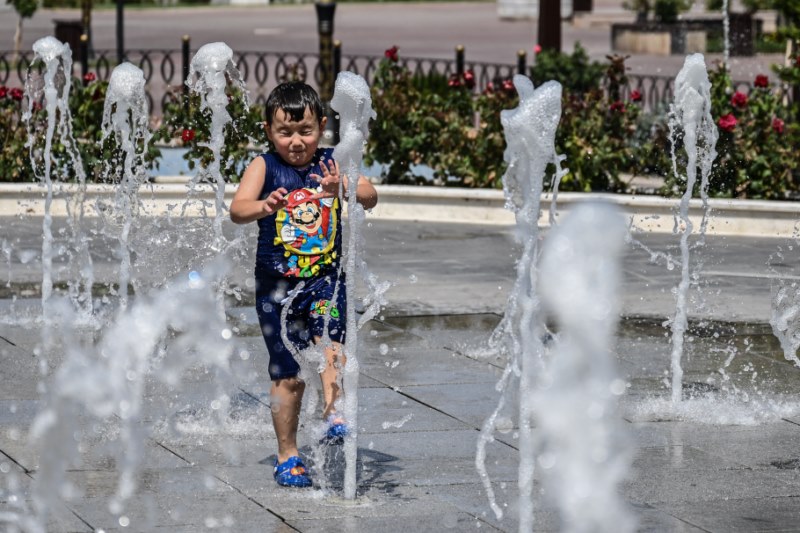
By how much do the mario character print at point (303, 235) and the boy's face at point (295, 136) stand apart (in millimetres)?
136

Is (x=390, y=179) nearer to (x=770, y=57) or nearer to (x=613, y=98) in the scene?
(x=613, y=98)

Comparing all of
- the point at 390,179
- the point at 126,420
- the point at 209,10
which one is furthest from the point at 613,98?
the point at 209,10

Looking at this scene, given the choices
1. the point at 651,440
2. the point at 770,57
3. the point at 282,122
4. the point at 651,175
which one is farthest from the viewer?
the point at 770,57

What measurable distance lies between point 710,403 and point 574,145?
6706 mm

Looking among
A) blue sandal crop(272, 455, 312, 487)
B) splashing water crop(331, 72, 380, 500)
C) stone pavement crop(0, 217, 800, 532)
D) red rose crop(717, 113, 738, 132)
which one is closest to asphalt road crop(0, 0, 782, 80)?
red rose crop(717, 113, 738, 132)

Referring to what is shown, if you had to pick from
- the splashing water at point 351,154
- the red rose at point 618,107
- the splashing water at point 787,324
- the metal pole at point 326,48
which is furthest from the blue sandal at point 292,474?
the metal pole at point 326,48

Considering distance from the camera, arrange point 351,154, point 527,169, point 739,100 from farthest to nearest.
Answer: point 739,100
point 351,154
point 527,169

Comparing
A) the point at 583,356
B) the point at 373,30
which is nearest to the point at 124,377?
the point at 583,356

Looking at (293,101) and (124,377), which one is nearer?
(293,101)

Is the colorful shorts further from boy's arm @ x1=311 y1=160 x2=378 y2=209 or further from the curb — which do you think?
the curb

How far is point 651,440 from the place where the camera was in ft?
21.0

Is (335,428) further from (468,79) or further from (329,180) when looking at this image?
(468,79)

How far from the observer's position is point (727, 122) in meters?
12.9

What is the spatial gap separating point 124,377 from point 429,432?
1.32 metres
